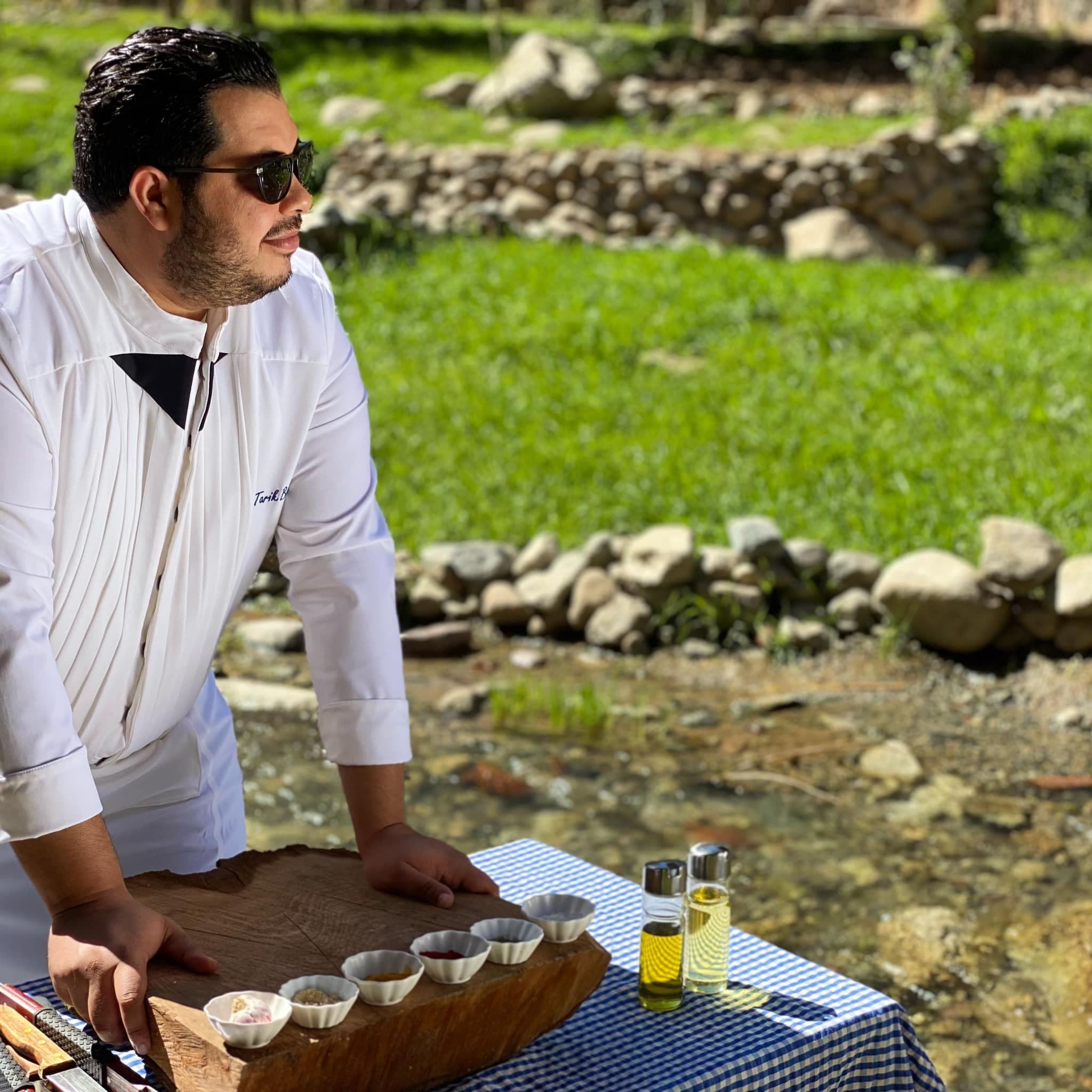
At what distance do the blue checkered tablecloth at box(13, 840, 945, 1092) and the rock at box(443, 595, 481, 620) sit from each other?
13.5ft

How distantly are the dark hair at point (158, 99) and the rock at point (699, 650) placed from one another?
419 cm

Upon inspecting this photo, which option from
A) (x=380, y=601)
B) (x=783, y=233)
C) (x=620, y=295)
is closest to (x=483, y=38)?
(x=783, y=233)

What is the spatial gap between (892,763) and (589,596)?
1528mm

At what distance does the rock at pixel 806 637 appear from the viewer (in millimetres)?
5676

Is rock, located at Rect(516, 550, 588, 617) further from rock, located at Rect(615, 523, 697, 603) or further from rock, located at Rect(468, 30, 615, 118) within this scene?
rock, located at Rect(468, 30, 615, 118)

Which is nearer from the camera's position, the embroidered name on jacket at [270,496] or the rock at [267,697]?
the embroidered name on jacket at [270,496]

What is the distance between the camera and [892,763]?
4.77m

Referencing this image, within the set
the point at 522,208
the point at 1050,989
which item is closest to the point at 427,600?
the point at 1050,989

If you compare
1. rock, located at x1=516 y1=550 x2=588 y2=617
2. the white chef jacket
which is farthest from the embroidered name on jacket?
rock, located at x1=516 y1=550 x2=588 y2=617

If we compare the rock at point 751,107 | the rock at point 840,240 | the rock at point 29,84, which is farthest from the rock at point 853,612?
the rock at point 29,84

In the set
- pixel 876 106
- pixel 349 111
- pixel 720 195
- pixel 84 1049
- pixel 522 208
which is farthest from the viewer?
pixel 349 111

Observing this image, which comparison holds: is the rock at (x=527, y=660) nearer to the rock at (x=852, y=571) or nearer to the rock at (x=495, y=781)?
the rock at (x=495, y=781)

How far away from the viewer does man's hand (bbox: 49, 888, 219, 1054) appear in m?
1.52

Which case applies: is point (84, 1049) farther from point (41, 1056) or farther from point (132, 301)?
point (132, 301)
